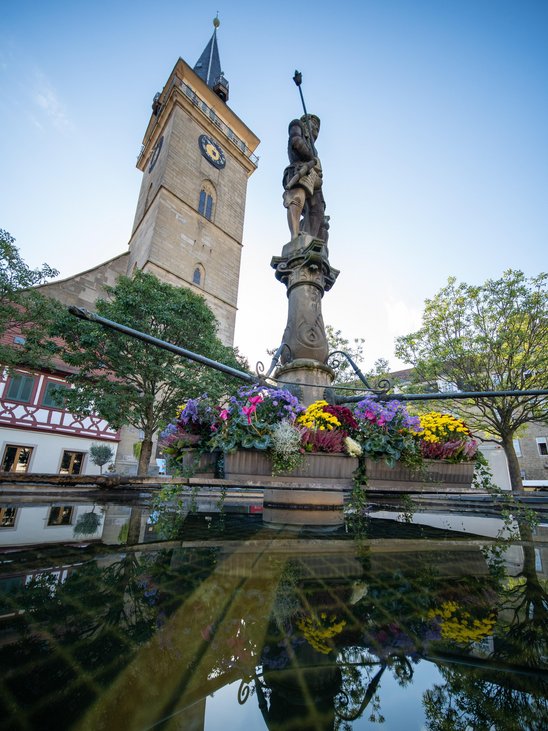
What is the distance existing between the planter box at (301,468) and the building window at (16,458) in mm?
16474

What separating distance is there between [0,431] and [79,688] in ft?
60.2

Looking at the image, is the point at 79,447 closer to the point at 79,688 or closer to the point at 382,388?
the point at 382,388

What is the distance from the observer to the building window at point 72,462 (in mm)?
16297

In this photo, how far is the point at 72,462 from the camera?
16.7 meters

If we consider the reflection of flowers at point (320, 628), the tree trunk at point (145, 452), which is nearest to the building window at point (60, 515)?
the reflection of flowers at point (320, 628)

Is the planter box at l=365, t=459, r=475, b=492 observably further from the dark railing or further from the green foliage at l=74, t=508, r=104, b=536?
the green foliage at l=74, t=508, r=104, b=536

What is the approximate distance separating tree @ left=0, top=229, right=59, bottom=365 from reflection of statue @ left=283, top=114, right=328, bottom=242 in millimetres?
10084

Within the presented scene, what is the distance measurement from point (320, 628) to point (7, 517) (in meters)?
2.83

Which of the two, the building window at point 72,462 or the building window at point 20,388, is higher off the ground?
the building window at point 20,388

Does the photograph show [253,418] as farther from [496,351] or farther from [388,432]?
[496,351]

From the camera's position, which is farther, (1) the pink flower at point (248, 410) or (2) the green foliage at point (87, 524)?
(1) the pink flower at point (248, 410)

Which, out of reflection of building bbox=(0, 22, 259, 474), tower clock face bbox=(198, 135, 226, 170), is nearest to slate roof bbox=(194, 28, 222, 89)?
reflection of building bbox=(0, 22, 259, 474)

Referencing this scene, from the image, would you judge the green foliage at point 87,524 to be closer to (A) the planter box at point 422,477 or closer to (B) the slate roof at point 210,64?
(A) the planter box at point 422,477

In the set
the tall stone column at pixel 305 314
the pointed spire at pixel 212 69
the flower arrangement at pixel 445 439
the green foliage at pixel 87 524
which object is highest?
the pointed spire at pixel 212 69
